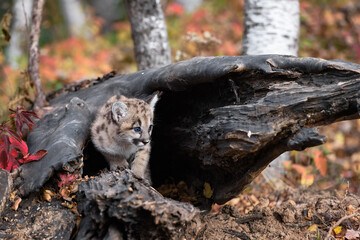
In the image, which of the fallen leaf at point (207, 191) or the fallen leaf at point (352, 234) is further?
the fallen leaf at point (207, 191)

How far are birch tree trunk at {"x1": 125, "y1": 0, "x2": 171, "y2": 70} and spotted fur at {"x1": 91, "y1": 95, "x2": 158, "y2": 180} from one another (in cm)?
192

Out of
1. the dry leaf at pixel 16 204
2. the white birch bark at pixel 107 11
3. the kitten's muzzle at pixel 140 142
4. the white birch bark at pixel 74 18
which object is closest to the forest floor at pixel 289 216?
the kitten's muzzle at pixel 140 142

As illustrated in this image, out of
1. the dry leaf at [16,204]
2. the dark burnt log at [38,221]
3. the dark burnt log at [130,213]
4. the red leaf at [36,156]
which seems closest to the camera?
the dark burnt log at [130,213]

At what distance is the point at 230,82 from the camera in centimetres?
448

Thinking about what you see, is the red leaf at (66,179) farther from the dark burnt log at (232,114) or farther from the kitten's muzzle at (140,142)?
the kitten's muzzle at (140,142)

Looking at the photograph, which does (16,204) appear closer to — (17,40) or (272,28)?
(272,28)

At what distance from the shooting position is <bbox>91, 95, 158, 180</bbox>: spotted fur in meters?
5.27

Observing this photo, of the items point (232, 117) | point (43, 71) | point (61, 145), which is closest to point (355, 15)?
point (43, 71)

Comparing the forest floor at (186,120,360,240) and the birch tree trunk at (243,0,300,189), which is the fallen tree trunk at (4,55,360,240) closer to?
the forest floor at (186,120,360,240)

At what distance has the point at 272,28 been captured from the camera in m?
6.93

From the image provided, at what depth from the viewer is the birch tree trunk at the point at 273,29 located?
6.87 metres

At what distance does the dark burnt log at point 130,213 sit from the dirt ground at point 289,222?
515 mm

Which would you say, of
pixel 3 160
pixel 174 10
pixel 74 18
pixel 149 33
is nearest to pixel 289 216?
pixel 3 160

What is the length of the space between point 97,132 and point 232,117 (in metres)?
2.10
